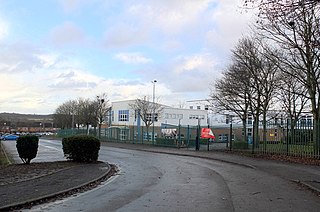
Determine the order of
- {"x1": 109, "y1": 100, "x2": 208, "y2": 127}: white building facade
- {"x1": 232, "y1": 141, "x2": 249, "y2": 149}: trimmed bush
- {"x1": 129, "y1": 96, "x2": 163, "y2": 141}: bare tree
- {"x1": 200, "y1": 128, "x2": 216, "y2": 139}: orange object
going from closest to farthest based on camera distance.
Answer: {"x1": 232, "y1": 141, "x2": 249, "y2": 149}: trimmed bush → {"x1": 200, "y1": 128, "x2": 216, "y2": 139}: orange object → {"x1": 129, "y1": 96, "x2": 163, "y2": 141}: bare tree → {"x1": 109, "y1": 100, "x2": 208, "y2": 127}: white building facade

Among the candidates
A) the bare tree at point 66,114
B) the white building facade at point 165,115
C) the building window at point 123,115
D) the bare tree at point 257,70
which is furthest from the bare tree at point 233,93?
the bare tree at point 66,114

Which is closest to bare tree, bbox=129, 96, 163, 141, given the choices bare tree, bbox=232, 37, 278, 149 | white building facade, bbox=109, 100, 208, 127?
white building facade, bbox=109, 100, 208, 127

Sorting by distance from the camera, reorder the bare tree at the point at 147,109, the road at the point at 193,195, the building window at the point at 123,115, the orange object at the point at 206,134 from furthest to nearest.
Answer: the building window at the point at 123,115, the bare tree at the point at 147,109, the orange object at the point at 206,134, the road at the point at 193,195

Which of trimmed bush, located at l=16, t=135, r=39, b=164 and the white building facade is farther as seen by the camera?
the white building facade

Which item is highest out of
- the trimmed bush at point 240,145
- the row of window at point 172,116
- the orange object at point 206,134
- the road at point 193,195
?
the row of window at point 172,116

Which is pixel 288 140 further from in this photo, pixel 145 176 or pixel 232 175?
pixel 145 176

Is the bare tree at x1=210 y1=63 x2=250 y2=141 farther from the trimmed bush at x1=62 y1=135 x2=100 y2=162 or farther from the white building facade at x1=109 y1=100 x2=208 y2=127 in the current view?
the white building facade at x1=109 y1=100 x2=208 y2=127

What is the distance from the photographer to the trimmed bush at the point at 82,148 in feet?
62.2

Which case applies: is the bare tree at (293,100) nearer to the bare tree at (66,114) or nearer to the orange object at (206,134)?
the orange object at (206,134)

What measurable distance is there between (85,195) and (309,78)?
54.0 ft

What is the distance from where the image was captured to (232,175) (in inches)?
571

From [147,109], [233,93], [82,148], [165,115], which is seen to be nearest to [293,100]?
[233,93]

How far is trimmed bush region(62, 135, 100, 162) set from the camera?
19.0m

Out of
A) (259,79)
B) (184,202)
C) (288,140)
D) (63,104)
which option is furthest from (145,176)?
(63,104)
